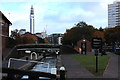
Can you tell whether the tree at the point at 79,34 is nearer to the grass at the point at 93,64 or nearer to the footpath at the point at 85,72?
the grass at the point at 93,64

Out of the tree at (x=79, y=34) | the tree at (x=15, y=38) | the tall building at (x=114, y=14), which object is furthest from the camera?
the tall building at (x=114, y=14)

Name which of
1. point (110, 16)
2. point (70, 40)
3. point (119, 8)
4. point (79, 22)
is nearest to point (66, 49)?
point (70, 40)

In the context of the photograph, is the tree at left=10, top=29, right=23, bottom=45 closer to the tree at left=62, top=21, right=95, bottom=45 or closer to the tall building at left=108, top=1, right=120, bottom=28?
the tree at left=62, top=21, right=95, bottom=45

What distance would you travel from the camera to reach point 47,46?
25.8 ft

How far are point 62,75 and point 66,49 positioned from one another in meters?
5.12

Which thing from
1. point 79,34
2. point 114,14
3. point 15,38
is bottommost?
point 15,38

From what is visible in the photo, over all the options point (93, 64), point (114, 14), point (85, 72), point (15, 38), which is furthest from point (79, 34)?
point (85, 72)

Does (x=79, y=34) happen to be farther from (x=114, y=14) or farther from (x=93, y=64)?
(x=93, y=64)

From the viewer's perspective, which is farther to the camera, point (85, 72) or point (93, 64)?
point (93, 64)

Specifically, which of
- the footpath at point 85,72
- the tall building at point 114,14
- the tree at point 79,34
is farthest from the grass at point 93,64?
the tall building at point 114,14

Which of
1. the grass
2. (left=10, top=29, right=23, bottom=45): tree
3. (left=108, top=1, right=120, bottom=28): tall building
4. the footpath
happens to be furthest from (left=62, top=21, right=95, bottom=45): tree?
the footpath

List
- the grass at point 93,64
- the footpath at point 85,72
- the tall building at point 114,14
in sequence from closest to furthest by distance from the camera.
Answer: the footpath at point 85,72 < the grass at point 93,64 < the tall building at point 114,14

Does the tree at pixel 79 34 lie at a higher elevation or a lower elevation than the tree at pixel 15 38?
higher

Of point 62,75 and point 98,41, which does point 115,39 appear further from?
point 62,75
